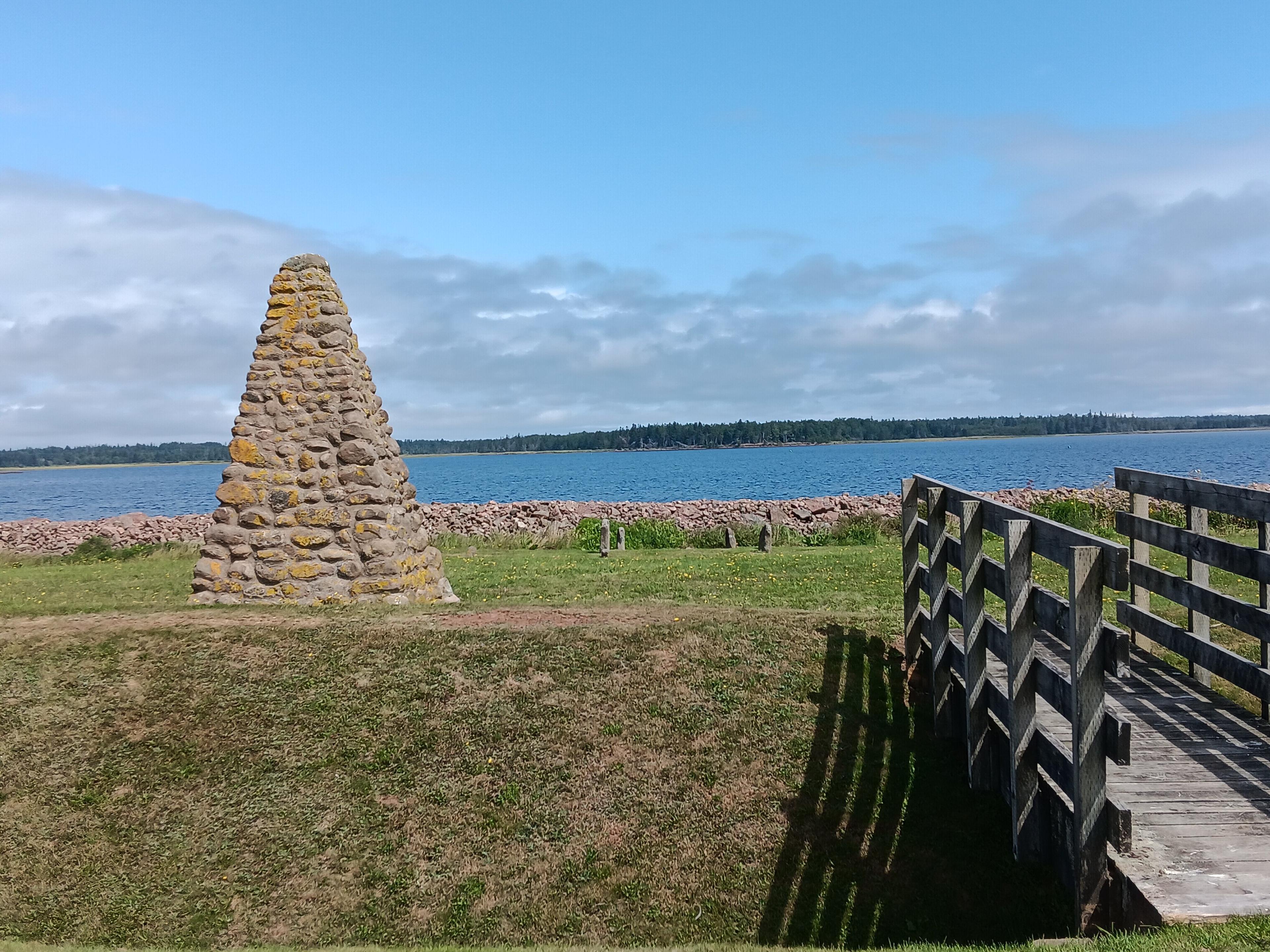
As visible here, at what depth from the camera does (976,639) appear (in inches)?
269

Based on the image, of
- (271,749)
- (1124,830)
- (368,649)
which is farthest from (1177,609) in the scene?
(271,749)

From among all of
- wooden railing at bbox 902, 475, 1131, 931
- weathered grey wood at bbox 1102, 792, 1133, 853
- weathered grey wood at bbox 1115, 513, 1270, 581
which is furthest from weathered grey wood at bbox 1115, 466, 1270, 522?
weathered grey wood at bbox 1102, 792, 1133, 853

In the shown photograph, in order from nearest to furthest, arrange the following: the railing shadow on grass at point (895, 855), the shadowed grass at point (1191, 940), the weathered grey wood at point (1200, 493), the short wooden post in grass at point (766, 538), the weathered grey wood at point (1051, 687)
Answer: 1. the shadowed grass at point (1191, 940)
2. the weathered grey wood at point (1051, 687)
3. the railing shadow on grass at point (895, 855)
4. the weathered grey wood at point (1200, 493)
5. the short wooden post in grass at point (766, 538)

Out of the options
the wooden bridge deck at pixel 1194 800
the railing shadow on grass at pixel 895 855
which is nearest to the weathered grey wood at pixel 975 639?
the railing shadow on grass at pixel 895 855

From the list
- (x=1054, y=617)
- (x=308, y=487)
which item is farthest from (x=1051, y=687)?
(x=308, y=487)

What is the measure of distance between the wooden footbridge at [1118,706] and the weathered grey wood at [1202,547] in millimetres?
18

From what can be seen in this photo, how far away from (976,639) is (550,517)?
27.8m

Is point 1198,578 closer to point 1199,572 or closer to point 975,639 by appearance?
point 1199,572

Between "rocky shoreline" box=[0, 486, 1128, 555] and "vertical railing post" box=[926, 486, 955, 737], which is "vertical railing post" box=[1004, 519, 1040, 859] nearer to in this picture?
"vertical railing post" box=[926, 486, 955, 737]

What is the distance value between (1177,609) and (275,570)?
510 inches

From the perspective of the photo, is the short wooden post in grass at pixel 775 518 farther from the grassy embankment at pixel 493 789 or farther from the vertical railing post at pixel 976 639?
the vertical railing post at pixel 976 639

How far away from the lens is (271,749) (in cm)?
852

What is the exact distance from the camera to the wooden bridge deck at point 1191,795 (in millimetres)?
4469

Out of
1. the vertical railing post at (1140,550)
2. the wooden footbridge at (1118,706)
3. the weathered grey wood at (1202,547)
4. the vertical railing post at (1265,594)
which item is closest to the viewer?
the wooden footbridge at (1118,706)
